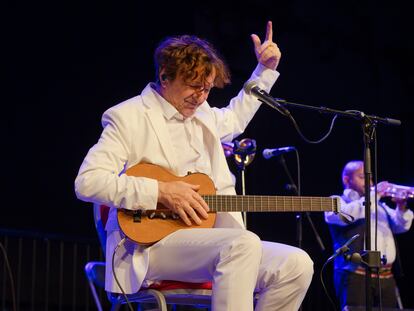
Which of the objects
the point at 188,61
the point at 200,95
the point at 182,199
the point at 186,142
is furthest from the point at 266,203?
the point at 188,61

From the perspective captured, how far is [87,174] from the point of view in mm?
2811

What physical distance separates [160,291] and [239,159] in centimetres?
168

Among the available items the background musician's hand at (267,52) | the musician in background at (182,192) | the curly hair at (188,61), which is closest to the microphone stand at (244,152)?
the background musician's hand at (267,52)

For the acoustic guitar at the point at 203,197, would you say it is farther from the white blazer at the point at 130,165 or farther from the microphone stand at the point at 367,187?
the microphone stand at the point at 367,187

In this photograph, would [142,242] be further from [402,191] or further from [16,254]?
[402,191]

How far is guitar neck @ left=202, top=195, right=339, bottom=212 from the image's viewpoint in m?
2.96

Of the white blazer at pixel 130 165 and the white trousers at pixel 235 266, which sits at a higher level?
the white blazer at pixel 130 165

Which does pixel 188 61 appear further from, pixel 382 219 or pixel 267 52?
pixel 382 219

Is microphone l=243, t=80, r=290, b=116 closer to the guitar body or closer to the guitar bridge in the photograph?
the guitar body

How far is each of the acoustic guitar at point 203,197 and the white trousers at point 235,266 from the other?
0.07 m

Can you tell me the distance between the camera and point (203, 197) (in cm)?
296

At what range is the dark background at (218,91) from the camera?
18.4ft

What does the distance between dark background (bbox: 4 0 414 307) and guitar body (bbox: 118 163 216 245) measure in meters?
2.87

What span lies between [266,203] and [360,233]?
357 cm
